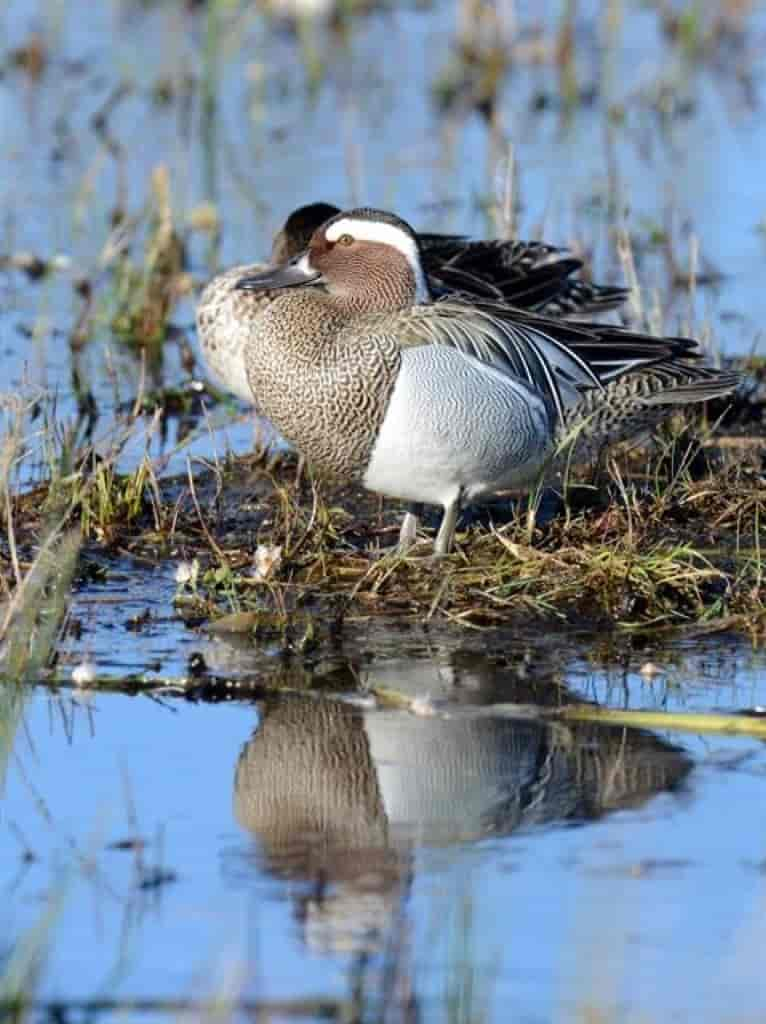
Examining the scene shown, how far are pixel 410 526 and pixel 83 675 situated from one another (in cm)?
151

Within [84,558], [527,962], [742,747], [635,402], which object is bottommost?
[527,962]

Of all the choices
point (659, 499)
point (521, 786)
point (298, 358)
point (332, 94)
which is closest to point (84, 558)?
point (298, 358)

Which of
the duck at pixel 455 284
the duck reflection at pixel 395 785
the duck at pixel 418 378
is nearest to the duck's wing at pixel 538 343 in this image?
the duck at pixel 418 378

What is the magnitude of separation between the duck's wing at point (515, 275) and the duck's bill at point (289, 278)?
0.67 meters

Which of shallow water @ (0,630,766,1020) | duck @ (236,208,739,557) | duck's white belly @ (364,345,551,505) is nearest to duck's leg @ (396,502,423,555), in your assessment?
duck @ (236,208,739,557)

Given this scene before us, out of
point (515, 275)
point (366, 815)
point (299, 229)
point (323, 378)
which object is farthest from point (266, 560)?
point (299, 229)

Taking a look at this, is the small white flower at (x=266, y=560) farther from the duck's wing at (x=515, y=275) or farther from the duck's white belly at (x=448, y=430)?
the duck's wing at (x=515, y=275)

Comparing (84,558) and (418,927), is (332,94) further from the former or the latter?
(418,927)

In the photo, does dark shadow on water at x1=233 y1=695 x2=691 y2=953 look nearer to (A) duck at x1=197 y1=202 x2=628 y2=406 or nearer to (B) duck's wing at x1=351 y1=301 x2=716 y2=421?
(B) duck's wing at x1=351 y1=301 x2=716 y2=421

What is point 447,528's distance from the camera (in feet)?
20.1

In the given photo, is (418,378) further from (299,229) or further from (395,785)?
(299,229)

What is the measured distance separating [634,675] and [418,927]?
62.6 inches

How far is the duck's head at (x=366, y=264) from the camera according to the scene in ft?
20.2

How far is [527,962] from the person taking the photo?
147 inches
